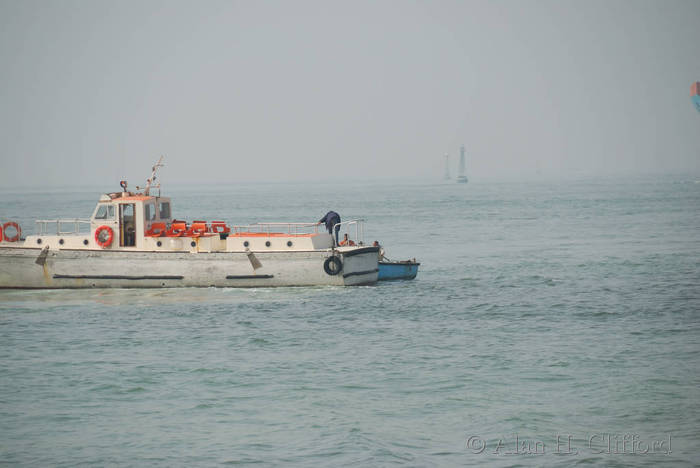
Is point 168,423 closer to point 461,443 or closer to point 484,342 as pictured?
point 461,443

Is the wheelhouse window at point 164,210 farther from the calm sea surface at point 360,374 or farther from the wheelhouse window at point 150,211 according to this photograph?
the calm sea surface at point 360,374

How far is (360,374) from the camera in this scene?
71.8 ft

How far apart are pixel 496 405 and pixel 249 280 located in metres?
16.2

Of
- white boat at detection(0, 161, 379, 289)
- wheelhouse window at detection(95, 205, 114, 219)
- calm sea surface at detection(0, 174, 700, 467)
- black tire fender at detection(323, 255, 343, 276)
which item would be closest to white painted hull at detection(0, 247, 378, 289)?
white boat at detection(0, 161, 379, 289)

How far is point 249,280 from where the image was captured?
33.6 metres

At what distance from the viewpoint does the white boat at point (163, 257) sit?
110 ft

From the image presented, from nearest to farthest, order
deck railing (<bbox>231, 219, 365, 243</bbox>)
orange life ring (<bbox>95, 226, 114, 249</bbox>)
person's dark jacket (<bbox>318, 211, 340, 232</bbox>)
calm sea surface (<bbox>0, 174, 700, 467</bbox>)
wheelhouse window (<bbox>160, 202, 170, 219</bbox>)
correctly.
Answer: calm sea surface (<bbox>0, 174, 700, 467</bbox>) < orange life ring (<bbox>95, 226, 114, 249</bbox>) < deck railing (<bbox>231, 219, 365, 243</bbox>) < person's dark jacket (<bbox>318, 211, 340, 232</bbox>) < wheelhouse window (<bbox>160, 202, 170, 219</bbox>)

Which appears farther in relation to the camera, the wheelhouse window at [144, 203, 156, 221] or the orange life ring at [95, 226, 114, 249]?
the wheelhouse window at [144, 203, 156, 221]

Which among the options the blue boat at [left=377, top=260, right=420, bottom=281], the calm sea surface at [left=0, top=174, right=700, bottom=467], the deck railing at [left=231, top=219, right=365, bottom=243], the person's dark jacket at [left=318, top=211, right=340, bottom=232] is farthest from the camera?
the blue boat at [left=377, top=260, right=420, bottom=281]

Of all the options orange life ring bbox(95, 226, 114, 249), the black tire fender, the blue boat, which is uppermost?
orange life ring bbox(95, 226, 114, 249)

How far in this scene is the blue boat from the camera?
123 feet

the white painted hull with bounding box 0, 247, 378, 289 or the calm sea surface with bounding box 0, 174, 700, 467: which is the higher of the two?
the white painted hull with bounding box 0, 247, 378, 289

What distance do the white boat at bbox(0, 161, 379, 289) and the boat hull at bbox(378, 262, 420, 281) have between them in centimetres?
273

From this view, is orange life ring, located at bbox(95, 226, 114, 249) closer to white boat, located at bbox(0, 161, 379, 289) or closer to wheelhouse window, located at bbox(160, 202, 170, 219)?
white boat, located at bbox(0, 161, 379, 289)
